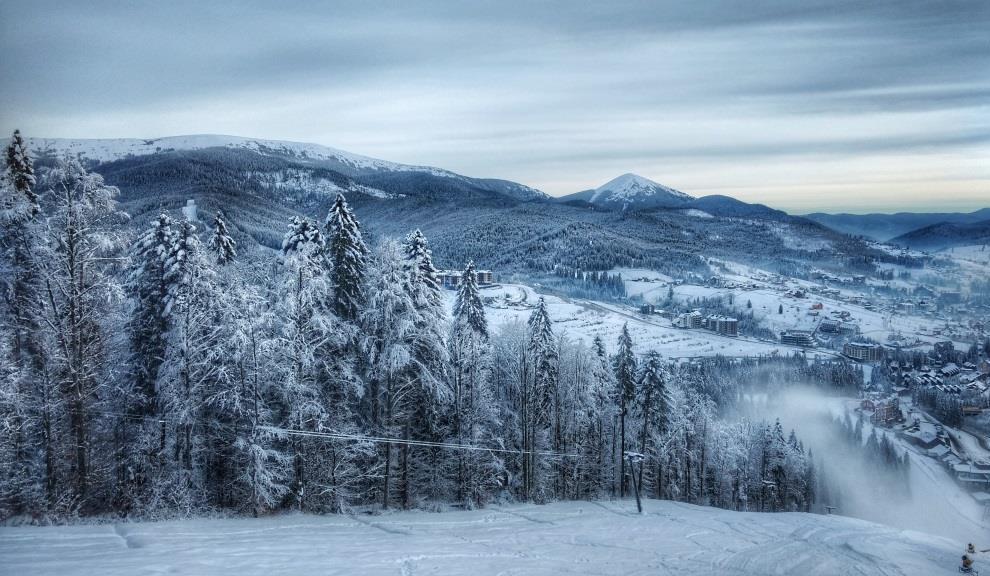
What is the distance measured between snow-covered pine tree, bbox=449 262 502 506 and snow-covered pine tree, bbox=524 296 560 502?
286cm

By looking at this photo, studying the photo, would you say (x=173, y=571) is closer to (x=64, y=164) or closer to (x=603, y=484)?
(x=64, y=164)

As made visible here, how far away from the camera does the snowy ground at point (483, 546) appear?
1137cm

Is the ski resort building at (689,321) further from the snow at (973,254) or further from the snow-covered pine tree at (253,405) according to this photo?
the snow-covered pine tree at (253,405)

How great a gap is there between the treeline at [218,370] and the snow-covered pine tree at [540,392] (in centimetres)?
107

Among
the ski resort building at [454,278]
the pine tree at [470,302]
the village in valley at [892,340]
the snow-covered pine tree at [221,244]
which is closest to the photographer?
the snow-covered pine tree at [221,244]

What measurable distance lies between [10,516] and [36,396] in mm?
3660

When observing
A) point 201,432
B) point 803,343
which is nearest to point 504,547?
point 201,432

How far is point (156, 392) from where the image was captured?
20000 mm

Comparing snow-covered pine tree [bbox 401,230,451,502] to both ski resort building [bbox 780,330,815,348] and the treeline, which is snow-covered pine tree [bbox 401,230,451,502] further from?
ski resort building [bbox 780,330,815,348]

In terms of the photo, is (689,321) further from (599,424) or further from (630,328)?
(599,424)

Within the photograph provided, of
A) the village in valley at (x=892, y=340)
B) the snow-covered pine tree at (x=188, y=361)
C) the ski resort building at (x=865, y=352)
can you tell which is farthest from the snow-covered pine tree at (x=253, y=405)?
the ski resort building at (x=865, y=352)

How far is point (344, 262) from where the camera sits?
72.4 feet

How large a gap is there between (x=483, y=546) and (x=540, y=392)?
52.4ft

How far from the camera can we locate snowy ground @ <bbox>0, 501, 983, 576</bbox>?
11.4 m
